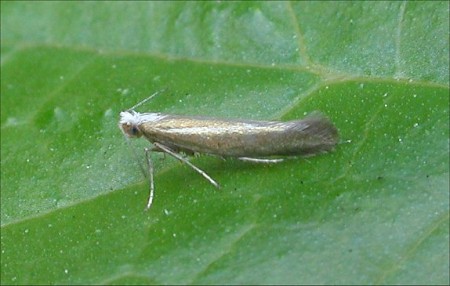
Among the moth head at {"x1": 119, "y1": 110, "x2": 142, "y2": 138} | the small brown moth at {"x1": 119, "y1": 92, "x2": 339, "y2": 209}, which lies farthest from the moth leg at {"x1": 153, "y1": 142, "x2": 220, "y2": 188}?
the moth head at {"x1": 119, "y1": 110, "x2": 142, "y2": 138}

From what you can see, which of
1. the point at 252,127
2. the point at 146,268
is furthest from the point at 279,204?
the point at 146,268

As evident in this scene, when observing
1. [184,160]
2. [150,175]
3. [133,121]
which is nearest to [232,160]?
→ [184,160]

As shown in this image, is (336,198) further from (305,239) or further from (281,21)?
(281,21)

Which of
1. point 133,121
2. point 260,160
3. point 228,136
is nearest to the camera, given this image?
point 260,160

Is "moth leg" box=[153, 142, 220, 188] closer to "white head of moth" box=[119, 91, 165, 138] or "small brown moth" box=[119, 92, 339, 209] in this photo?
"small brown moth" box=[119, 92, 339, 209]

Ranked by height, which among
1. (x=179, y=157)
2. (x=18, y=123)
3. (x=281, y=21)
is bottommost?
(x=18, y=123)

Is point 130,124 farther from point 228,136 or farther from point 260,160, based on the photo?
point 260,160

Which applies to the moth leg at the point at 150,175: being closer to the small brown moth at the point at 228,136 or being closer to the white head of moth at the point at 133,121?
the small brown moth at the point at 228,136

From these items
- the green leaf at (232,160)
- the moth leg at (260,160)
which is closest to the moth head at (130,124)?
the green leaf at (232,160)
